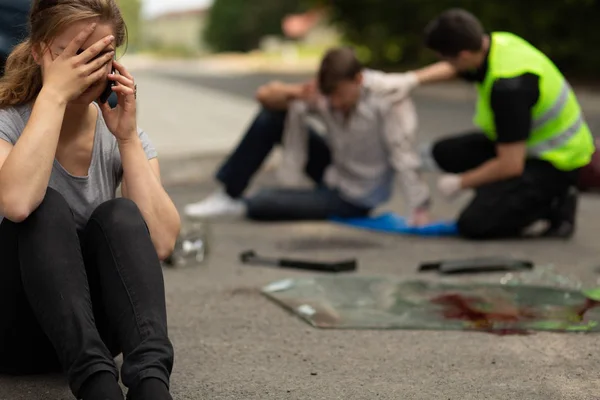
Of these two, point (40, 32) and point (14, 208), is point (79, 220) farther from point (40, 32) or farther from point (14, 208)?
point (40, 32)

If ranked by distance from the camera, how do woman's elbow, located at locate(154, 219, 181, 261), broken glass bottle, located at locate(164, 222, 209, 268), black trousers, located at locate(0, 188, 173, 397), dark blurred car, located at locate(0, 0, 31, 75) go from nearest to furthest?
black trousers, located at locate(0, 188, 173, 397) → woman's elbow, located at locate(154, 219, 181, 261) → dark blurred car, located at locate(0, 0, 31, 75) → broken glass bottle, located at locate(164, 222, 209, 268)

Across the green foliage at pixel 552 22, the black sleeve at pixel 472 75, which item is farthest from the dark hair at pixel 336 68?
the green foliage at pixel 552 22

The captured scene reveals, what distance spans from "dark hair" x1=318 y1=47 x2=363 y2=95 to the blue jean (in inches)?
28.4

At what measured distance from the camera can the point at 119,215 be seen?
2.99 m

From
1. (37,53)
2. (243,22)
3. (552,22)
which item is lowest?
(243,22)

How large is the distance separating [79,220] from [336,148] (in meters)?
3.54

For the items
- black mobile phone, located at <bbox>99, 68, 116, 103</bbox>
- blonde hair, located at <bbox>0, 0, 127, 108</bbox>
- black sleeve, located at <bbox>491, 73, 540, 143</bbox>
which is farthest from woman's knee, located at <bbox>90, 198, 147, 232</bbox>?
black sleeve, located at <bbox>491, 73, 540, 143</bbox>

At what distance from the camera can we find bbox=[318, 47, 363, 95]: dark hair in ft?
19.5

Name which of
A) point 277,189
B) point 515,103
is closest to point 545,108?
point 515,103

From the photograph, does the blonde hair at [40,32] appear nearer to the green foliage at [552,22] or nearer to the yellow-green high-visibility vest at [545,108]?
the yellow-green high-visibility vest at [545,108]

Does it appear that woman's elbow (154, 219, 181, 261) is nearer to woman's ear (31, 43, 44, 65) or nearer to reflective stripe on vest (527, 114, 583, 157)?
woman's ear (31, 43, 44, 65)

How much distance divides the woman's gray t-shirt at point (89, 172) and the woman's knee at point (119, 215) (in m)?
0.15

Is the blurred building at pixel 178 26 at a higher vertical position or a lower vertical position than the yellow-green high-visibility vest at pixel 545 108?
lower

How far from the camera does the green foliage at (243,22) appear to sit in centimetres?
6488
